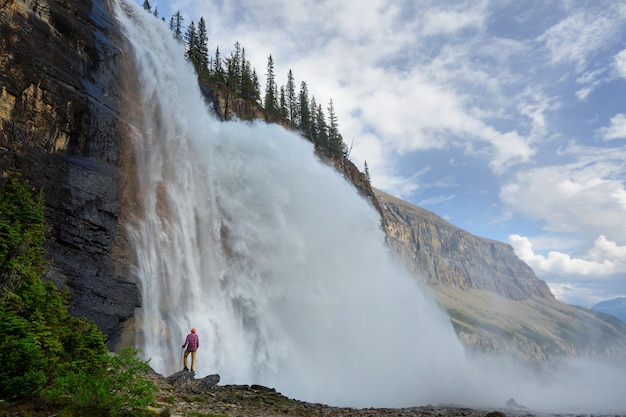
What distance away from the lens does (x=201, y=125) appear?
105ft

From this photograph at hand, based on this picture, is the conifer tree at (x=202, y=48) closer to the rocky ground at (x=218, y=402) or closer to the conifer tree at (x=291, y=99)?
the conifer tree at (x=291, y=99)

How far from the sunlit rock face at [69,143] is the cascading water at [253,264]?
2.19 meters

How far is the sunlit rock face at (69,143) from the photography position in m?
17.0

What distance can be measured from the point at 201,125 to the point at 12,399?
26.1m

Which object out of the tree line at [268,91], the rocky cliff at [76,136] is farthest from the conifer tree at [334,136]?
the rocky cliff at [76,136]

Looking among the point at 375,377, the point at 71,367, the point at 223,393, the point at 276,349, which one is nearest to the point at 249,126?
the point at 276,349

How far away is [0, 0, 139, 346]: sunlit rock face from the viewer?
1703 centimetres

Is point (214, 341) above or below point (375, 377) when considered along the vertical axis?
above

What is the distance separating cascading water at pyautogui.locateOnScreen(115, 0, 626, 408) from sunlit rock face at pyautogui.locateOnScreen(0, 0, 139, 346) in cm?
219

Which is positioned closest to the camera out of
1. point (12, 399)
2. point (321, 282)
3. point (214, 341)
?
point (12, 399)

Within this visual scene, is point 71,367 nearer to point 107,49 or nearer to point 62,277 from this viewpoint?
point 62,277

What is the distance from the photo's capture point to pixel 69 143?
1966 cm

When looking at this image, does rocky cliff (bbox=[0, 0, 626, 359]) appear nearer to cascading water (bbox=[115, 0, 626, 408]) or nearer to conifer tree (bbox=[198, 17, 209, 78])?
cascading water (bbox=[115, 0, 626, 408])

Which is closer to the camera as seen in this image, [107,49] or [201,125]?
[107,49]
